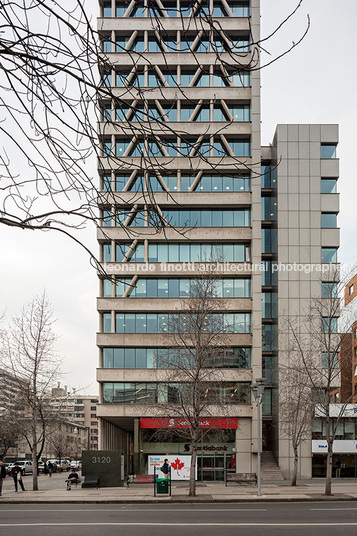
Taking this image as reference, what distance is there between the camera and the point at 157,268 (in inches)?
1763

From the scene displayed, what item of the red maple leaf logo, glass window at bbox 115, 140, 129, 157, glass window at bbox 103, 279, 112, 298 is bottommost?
the red maple leaf logo

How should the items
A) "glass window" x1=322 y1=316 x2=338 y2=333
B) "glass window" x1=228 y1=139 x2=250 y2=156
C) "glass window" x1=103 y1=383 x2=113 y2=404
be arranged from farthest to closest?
"glass window" x1=228 y1=139 x2=250 y2=156 → "glass window" x1=103 y1=383 x2=113 y2=404 → "glass window" x1=322 y1=316 x2=338 y2=333

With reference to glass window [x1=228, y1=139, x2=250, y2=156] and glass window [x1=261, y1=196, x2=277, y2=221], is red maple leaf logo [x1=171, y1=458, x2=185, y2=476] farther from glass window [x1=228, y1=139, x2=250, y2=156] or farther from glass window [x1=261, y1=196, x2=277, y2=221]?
glass window [x1=228, y1=139, x2=250, y2=156]

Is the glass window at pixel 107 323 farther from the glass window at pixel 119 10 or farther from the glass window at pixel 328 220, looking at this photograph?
the glass window at pixel 119 10

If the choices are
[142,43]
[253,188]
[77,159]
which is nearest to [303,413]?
[253,188]

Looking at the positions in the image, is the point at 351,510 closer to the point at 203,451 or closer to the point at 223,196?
the point at 203,451

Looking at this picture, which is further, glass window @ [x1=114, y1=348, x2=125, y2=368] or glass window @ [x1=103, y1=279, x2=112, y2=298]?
glass window @ [x1=103, y1=279, x2=112, y2=298]

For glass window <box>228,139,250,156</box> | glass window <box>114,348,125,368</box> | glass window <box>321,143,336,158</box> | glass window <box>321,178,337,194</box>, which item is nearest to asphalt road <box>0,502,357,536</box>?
glass window <box>114,348,125,368</box>

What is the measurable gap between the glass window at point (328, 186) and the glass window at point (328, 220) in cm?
169

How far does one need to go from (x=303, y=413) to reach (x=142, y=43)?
31.3 meters

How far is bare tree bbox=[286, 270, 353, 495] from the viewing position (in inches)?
1141

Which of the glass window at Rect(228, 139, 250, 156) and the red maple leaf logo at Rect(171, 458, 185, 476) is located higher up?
the glass window at Rect(228, 139, 250, 156)

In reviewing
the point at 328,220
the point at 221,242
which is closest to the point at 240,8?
the point at 328,220

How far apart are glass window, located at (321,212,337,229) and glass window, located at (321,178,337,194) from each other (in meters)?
1.69
